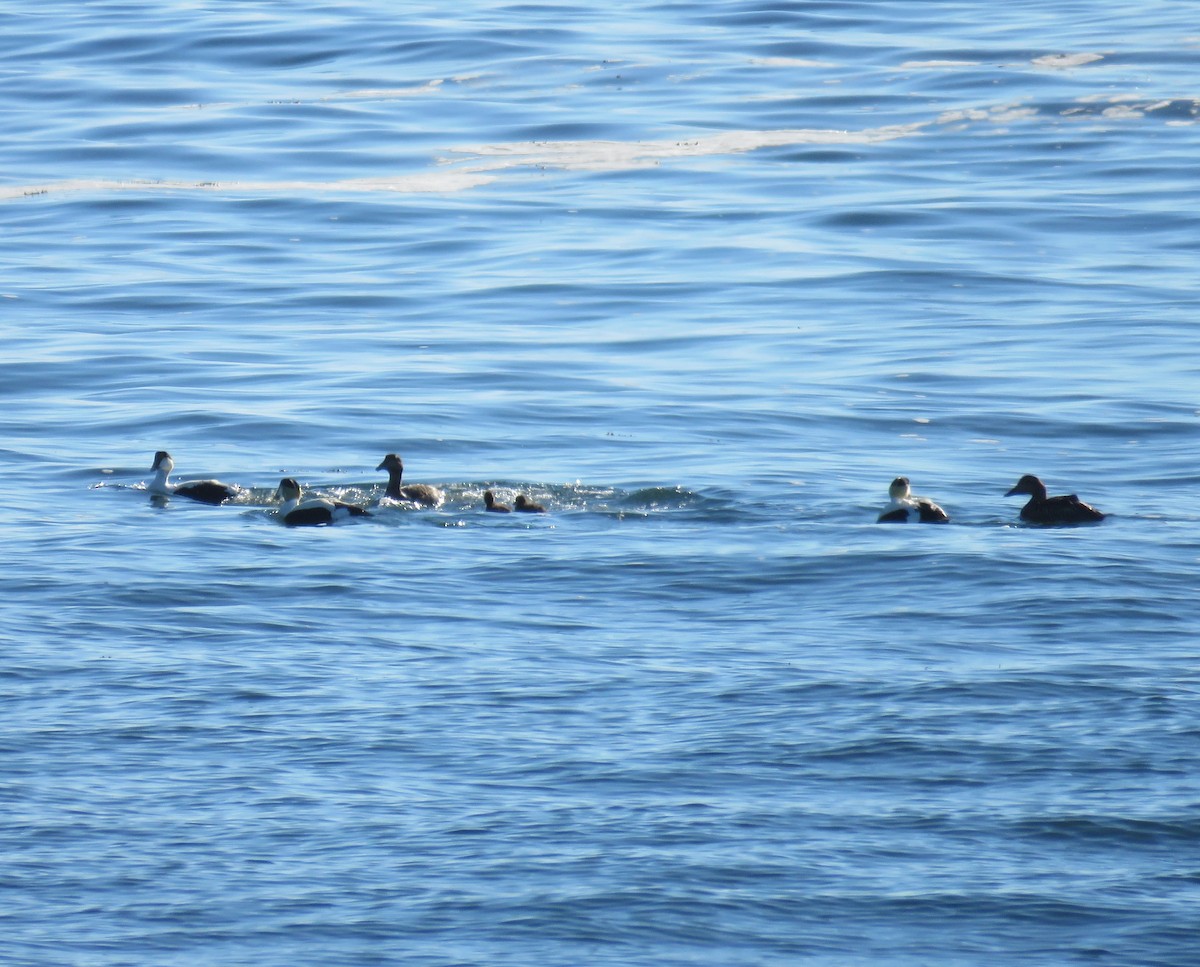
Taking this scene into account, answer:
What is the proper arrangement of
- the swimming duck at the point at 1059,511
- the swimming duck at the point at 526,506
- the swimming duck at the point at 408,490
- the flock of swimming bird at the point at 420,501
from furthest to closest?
the swimming duck at the point at 408,490 → the swimming duck at the point at 526,506 → the flock of swimming bird at the point at 420,501 → the swimming duck at the point at 1059,511

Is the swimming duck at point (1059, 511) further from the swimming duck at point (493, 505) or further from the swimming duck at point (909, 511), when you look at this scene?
the swimming duck at point (493, 505)

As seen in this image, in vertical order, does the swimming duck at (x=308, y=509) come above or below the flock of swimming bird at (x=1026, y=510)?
below

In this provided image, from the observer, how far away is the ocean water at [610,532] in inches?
362

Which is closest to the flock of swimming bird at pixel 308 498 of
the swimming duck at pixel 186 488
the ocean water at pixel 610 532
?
the swimming duck at pixel 186 488

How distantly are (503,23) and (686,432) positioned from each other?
96.3 feet

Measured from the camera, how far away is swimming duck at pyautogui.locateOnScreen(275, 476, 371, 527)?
1634 centimetres

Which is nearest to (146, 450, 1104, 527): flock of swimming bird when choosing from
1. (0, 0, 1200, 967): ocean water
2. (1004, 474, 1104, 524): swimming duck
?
(1004, 474, 1104, 524): swimming duck

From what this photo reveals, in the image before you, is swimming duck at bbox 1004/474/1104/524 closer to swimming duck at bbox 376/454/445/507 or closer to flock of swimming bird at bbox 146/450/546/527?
flock of swimming bird at bbox 146/450/546/527

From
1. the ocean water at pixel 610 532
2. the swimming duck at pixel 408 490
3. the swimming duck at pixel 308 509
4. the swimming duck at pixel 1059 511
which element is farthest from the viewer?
the swimming duck at pixel 408 490

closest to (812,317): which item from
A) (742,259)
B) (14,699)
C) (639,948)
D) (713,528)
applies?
(742,259)

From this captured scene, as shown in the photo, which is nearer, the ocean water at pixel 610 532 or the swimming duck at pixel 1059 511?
the ocean water at pixel 610 532

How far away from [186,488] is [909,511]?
19.4 feet

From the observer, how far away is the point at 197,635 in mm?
12938

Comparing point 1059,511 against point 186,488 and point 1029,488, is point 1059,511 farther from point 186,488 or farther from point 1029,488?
point 186,488
